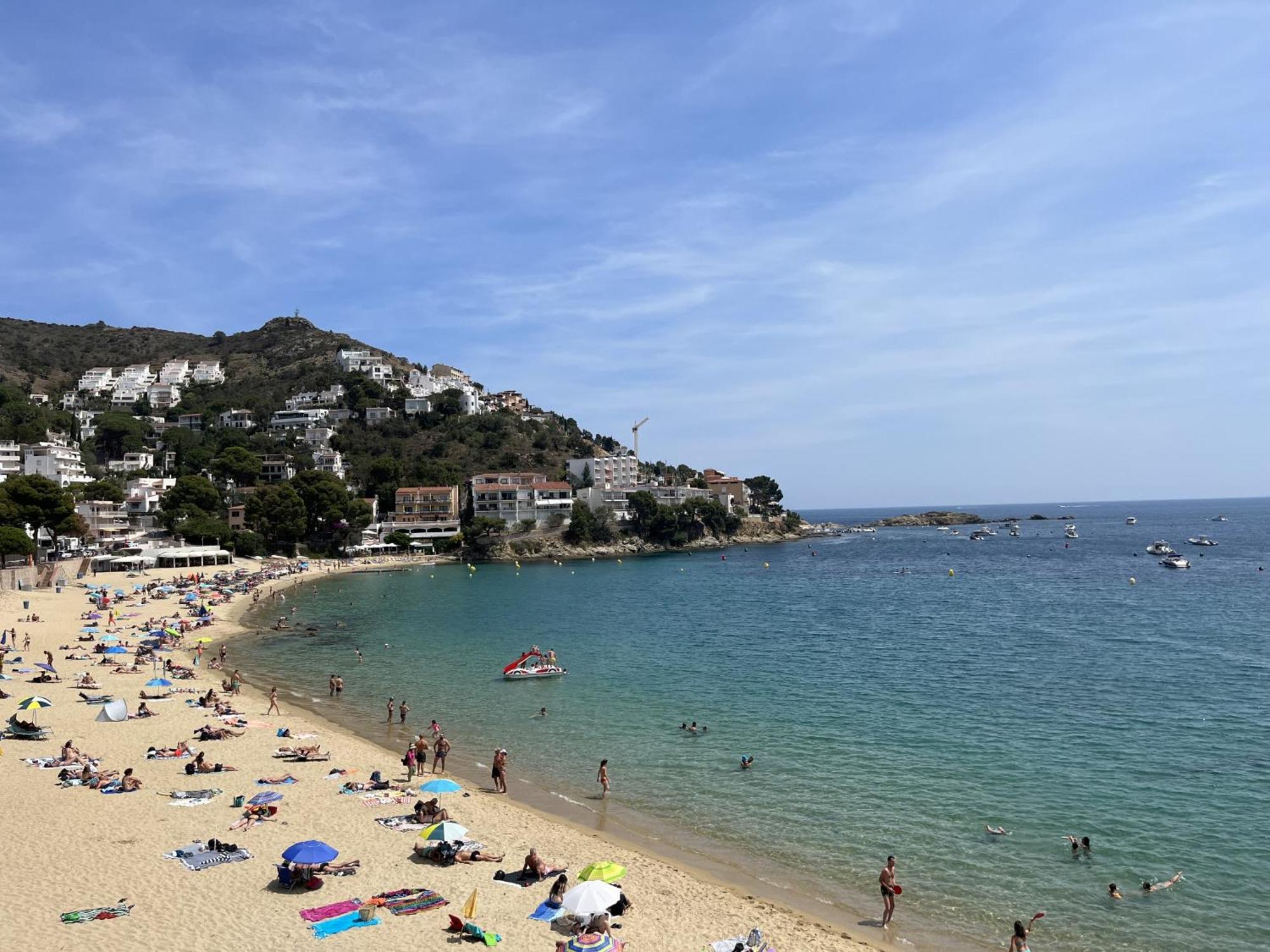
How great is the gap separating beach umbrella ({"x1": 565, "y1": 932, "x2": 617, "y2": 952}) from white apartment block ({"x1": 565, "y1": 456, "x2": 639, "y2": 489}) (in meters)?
111

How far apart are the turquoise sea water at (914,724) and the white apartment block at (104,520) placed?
41780 mm

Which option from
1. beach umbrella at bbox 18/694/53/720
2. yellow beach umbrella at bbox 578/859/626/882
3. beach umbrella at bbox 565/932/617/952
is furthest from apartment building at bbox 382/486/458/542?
beach umbrella at bbox 565/932/617/952

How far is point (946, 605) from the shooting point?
5441 cm

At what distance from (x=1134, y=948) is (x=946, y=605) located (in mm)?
44001

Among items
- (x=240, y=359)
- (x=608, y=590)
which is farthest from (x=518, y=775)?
(x=240, y=359)

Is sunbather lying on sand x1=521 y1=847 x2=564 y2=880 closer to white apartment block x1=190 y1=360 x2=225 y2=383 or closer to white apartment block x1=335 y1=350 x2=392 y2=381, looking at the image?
white apartment block x1=335 y1=350 x2=392 y2=381

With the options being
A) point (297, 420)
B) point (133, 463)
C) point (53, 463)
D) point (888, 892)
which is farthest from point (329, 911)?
point (297, 420)

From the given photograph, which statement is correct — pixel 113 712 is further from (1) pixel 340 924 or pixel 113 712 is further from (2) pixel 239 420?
(2) pixel 239 420

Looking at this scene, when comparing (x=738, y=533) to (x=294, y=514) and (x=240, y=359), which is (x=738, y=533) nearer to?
(x=294, y=514)

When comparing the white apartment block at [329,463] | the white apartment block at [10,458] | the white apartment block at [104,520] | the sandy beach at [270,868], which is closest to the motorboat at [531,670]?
the sandy beach at [270,868]

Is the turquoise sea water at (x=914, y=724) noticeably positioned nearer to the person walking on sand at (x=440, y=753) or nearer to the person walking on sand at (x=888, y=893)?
the person walking on sand at (x=888, y=893)

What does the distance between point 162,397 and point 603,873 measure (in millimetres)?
183227

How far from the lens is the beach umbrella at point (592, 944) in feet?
36.7

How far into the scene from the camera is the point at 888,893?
43.9ft
